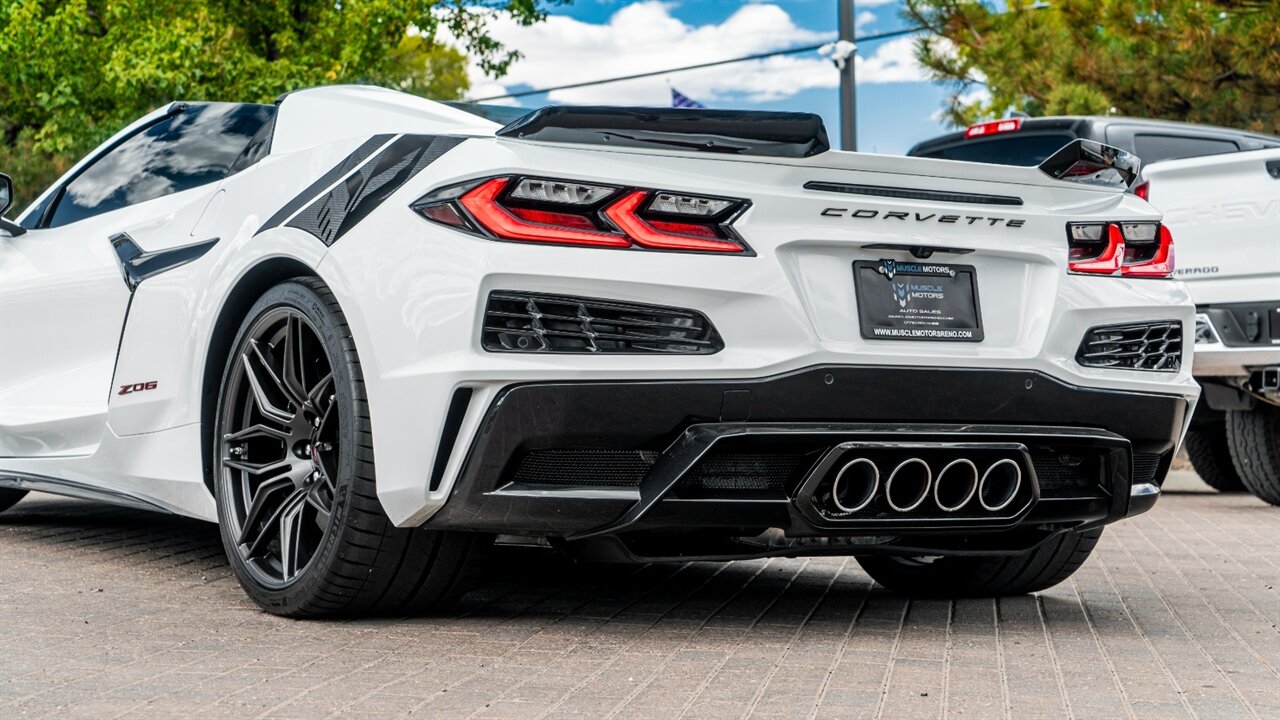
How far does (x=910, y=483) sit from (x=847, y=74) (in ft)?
42.0

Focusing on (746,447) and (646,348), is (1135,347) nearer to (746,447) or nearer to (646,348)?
(746,447)

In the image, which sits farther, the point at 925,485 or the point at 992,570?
the point at 992,570

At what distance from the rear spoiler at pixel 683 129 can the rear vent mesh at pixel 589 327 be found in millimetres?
413

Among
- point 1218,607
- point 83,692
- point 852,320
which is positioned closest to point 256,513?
point 83,692

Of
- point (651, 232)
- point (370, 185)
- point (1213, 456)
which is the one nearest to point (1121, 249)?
point (651, 232)

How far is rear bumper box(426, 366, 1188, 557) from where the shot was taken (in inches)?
139

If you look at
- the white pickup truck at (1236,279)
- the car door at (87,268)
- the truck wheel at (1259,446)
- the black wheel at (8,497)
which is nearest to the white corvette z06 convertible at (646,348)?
the car door at (87,268)

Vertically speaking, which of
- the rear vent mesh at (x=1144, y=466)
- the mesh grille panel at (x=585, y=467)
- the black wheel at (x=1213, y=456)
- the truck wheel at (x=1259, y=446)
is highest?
the mesh grille panel at (x=585, y=467)

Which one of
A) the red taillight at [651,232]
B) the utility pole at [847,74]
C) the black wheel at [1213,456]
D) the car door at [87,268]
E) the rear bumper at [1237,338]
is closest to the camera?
the red taillight at [651,232]

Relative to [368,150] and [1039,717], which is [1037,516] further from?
[368,150]

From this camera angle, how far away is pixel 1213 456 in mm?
10008

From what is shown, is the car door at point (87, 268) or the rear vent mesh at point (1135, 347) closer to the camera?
the rear vent mesh at point (1135, 347)

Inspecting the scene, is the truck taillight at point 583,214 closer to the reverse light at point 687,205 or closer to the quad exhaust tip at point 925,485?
the reverse light at point 687,205

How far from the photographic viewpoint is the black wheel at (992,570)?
4.78m
